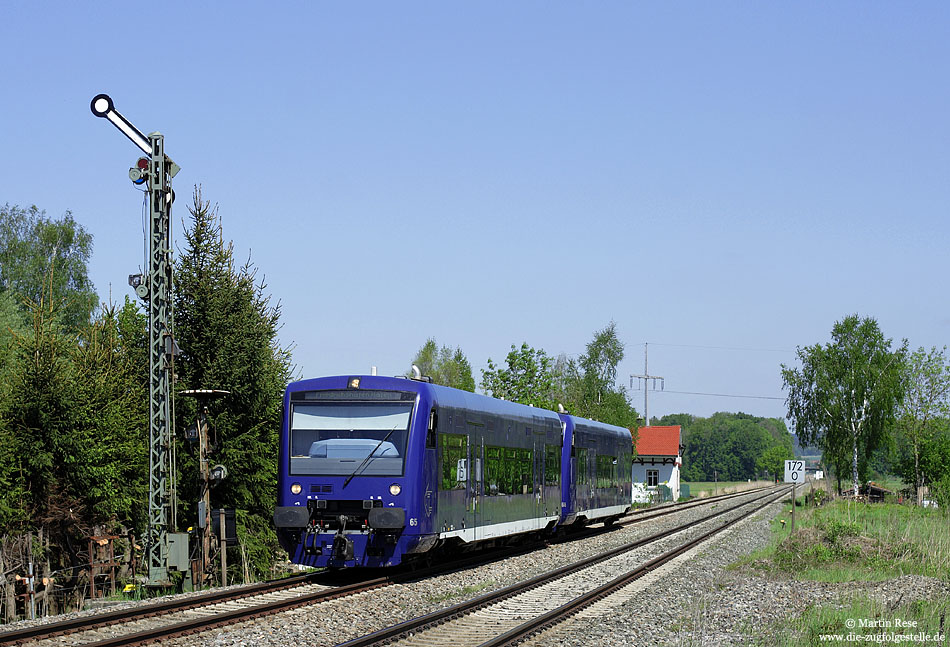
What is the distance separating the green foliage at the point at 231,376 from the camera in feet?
89.8

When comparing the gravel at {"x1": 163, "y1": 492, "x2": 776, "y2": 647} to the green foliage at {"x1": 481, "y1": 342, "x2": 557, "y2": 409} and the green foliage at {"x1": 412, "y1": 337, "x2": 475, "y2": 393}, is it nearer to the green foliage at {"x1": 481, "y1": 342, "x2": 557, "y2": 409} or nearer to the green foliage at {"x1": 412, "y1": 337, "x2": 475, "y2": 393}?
the green foliage at {"x1": 481, "y1": 342, "x2": 557, "y2": 409}

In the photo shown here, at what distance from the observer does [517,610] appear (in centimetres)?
1470

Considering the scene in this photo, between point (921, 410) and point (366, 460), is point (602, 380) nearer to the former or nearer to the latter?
point (921, 410)

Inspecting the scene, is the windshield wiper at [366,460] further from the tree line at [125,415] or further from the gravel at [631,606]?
the tree line at [125,415]

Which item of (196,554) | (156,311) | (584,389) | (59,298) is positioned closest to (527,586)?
(156,311)

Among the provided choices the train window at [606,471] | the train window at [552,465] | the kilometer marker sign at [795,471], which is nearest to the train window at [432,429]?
the train window at [552,465]

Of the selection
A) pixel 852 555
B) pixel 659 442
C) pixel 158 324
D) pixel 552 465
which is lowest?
pixel 852 555

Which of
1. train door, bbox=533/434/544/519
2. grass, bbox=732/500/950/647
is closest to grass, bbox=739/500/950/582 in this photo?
grass, bbox=732/500/950/647

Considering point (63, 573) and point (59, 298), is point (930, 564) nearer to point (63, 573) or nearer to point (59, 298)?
point (63, 573)

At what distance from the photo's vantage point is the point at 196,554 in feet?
80.0

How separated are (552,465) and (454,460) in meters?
7.75

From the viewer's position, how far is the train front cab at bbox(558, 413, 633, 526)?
28.0 meters

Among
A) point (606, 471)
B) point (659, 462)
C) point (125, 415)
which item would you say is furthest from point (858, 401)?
point (125, 415)

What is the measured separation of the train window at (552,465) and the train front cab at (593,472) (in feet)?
2.27
